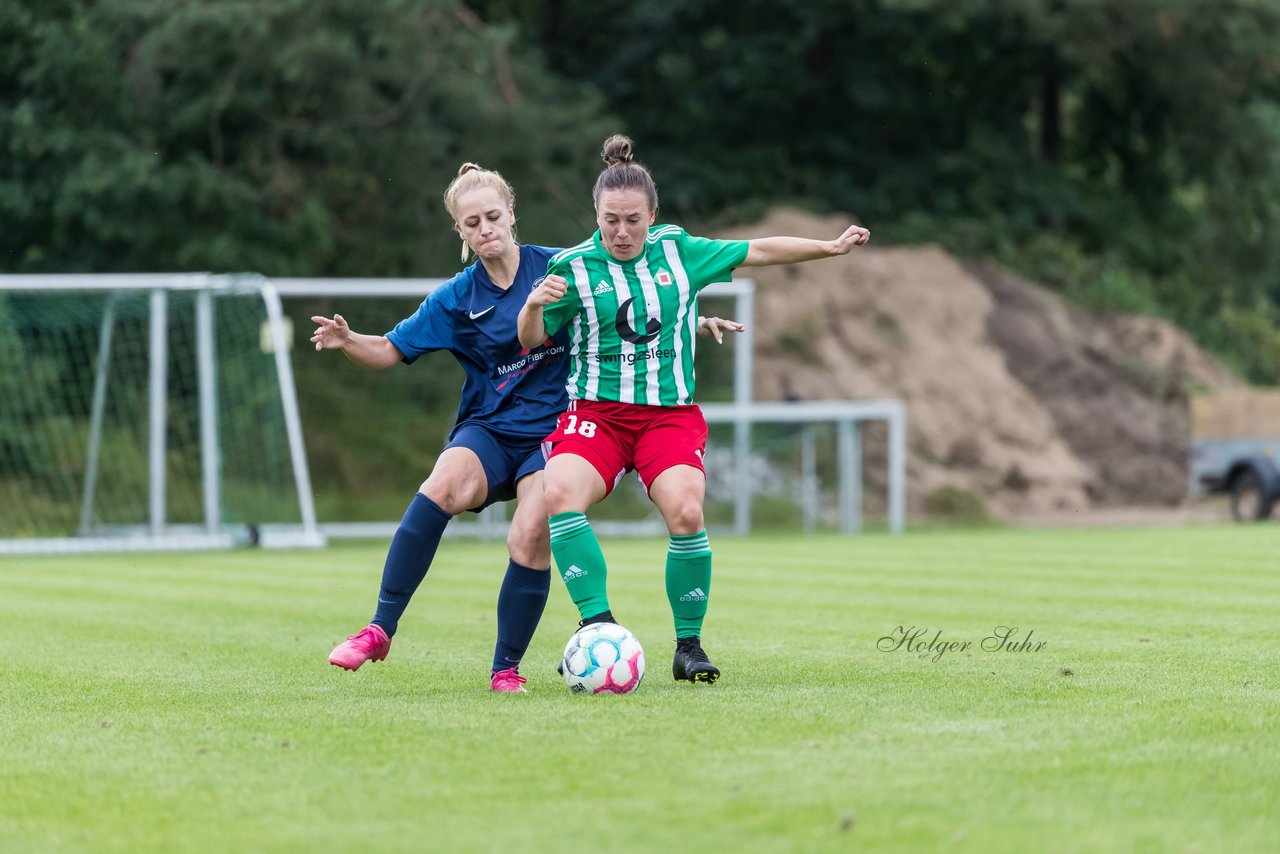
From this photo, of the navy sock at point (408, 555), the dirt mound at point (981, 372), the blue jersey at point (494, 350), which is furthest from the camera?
the dirt mound at point (981, 372)

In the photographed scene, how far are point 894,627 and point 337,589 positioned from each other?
191 inches

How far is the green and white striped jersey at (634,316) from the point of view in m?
6.40

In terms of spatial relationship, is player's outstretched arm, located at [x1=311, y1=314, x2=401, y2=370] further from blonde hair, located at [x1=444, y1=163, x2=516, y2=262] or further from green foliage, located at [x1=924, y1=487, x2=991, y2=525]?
green foliage, located at [x1=924, y1=487, x2=991, y2=525]

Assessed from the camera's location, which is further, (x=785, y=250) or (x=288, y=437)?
(x=288, y=437)

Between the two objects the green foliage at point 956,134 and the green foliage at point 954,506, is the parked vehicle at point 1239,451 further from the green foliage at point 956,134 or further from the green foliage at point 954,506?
the green foliage at point 956,134

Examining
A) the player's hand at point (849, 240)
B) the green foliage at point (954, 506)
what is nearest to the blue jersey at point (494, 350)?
the player's hand at point (849, 240)

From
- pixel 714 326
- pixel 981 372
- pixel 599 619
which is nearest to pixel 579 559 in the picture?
pixel 599 619

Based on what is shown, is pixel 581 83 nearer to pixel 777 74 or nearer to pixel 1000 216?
pixel 777 74

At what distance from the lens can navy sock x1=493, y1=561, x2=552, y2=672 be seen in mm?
6449

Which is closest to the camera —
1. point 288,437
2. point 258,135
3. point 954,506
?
point 288,437

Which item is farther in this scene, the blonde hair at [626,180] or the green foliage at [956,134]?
the green foliage at [956,134]

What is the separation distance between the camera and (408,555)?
6.65m

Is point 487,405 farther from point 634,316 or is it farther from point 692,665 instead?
point 692,665

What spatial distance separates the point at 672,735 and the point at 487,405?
213 centimetres
